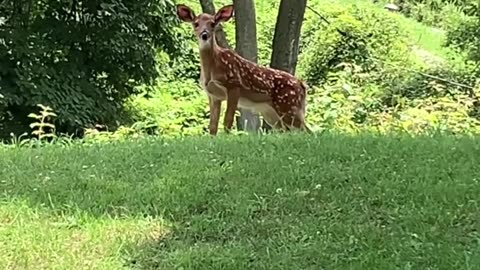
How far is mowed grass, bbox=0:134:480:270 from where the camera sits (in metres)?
3.67

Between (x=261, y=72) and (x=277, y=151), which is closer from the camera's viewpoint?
(x=277, y=151)

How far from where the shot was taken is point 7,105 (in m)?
10.2

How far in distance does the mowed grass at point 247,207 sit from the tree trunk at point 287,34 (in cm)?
393

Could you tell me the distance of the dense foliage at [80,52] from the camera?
34.5ft

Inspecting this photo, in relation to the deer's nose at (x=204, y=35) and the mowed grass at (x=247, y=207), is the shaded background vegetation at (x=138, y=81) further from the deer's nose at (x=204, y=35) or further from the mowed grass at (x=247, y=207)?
the mowed grass at (x=247, y=207)

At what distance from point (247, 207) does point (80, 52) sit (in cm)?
734

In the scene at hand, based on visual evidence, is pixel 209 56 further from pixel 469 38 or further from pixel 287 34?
pixel 469 38

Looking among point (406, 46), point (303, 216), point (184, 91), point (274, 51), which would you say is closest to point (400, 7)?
point (406, 46)

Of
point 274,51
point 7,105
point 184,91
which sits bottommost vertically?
point 184,91

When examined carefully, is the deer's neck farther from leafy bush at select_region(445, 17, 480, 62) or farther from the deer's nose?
leafy bush at select_region(445, 17, 480, 62)

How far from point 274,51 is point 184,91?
6385mm

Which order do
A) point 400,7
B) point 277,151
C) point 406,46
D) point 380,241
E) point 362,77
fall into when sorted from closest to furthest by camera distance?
point 380,241, point 277,151, point 362,77, point 406,46, point 400,7

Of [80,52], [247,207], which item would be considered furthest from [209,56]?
[80,52]

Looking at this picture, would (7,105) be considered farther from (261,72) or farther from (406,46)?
(406,46)
